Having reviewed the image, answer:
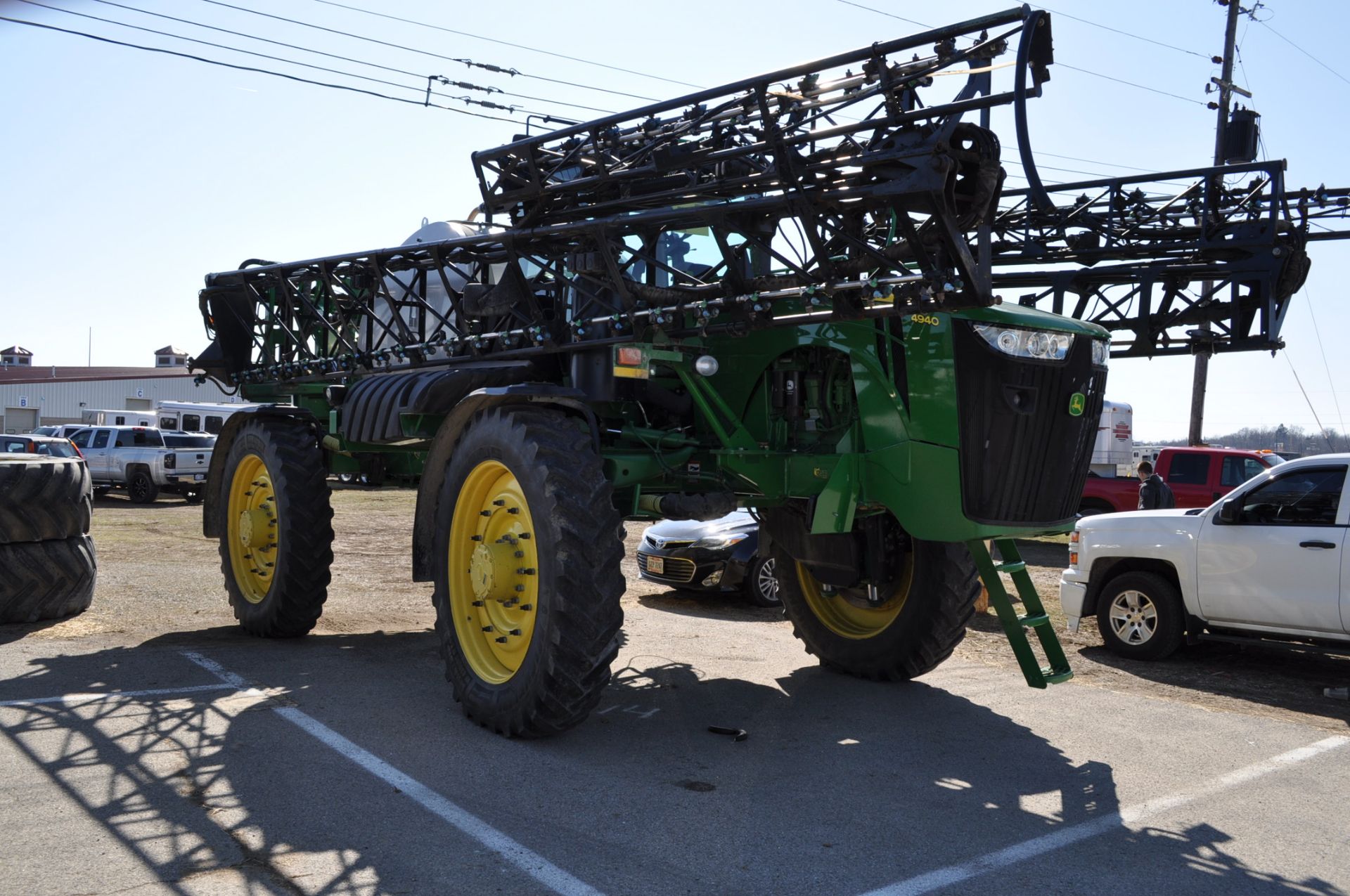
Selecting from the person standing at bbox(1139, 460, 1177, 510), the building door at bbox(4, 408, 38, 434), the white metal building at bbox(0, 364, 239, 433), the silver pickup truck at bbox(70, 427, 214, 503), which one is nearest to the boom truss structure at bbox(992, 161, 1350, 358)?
the person standing at bbox(1139, 460, 1177, 510)

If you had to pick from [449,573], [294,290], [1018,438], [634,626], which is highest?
[294,290]

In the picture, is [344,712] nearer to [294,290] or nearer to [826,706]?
[826,706]

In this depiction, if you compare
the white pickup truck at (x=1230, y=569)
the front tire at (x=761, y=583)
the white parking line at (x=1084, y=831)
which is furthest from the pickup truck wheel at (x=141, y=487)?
the white parking line at (x=1084, y=831)

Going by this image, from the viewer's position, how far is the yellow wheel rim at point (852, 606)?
764 cm

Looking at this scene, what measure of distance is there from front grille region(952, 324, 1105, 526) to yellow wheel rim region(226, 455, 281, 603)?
18.2 feet

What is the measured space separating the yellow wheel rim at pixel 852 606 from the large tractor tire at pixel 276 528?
11.6 feet

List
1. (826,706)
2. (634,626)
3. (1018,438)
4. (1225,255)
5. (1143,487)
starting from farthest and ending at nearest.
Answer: (1143,487), (1225,255), (634,626), (826,706), (1018,438)

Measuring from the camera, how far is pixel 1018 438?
20.4 feet

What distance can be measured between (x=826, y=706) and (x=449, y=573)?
2.51 meters

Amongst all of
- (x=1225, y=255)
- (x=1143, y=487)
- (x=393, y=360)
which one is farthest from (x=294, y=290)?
(x=1143, y=487)

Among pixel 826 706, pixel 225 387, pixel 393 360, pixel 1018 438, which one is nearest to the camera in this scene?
pixel 1018 438

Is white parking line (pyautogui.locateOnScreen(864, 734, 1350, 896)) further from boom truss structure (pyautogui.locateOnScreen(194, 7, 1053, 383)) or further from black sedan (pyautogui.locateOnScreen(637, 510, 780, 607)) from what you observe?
black sedan (pyautogui.locateOnScreen(637, 510, 780, 607))

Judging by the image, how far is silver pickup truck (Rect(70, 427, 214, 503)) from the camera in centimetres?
2673

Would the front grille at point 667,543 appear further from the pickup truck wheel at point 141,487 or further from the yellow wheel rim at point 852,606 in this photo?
the pickup truck wheel at point 141,487
